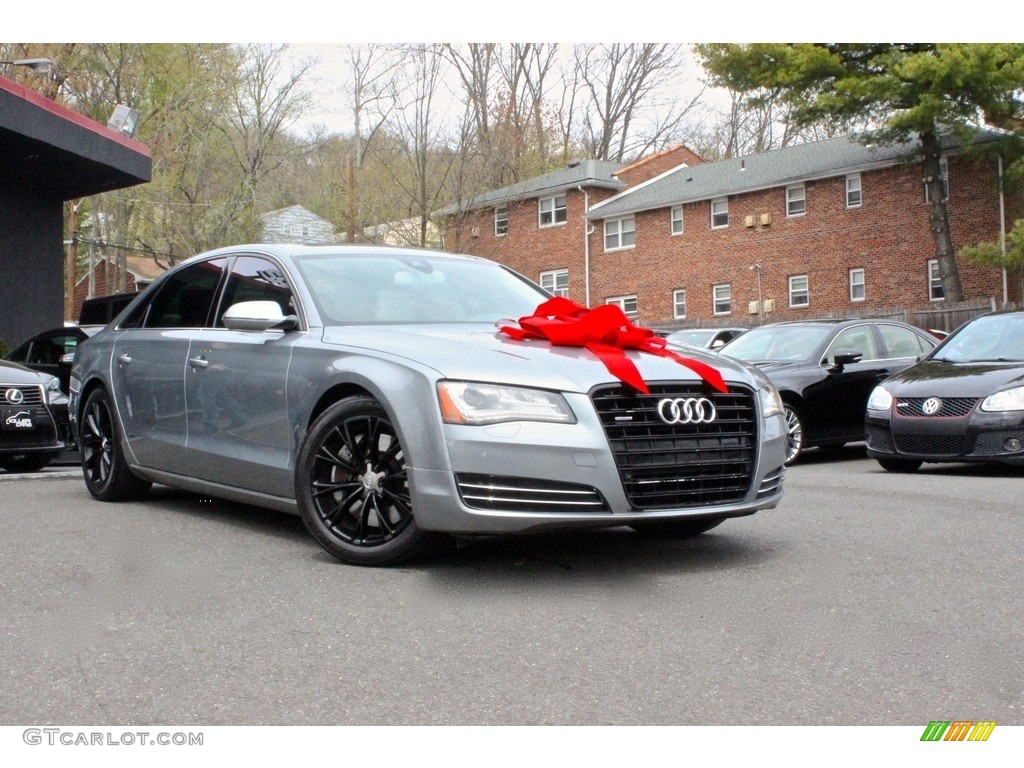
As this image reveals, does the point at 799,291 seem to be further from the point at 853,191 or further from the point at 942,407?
the point at 942,407

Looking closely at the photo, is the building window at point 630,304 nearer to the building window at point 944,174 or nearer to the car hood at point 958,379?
the building window at point 944,174

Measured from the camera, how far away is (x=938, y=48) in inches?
1222

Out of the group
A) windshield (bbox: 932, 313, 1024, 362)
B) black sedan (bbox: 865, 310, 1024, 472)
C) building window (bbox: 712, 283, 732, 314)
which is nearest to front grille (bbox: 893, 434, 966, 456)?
black sedan (bbox: 865, 310, 1024, 472)

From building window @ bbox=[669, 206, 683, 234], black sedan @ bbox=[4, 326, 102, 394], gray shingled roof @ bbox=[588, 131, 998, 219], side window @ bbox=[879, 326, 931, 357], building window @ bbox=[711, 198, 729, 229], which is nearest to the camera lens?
side window @ bbox=[879, 326, 931, 357]

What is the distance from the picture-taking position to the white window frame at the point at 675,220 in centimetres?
4344

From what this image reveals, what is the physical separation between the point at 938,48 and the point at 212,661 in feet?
102

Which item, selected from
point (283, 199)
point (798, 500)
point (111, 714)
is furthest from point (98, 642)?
point (283, 199)

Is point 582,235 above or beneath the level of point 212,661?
above

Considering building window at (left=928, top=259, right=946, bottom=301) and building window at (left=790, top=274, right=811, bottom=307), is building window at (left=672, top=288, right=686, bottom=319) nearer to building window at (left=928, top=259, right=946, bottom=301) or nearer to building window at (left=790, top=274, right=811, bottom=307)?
building window at (left=790, top=274, right=811, bottom=307)

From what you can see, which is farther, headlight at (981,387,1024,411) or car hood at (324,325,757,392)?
headlight at (981,387,1024,411)

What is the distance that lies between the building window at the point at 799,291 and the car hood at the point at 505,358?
34.3 m

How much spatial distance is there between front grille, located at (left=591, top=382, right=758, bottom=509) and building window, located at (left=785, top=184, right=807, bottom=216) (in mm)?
35223

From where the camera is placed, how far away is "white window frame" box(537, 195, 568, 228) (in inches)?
1873

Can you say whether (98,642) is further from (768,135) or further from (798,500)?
(768,135)
